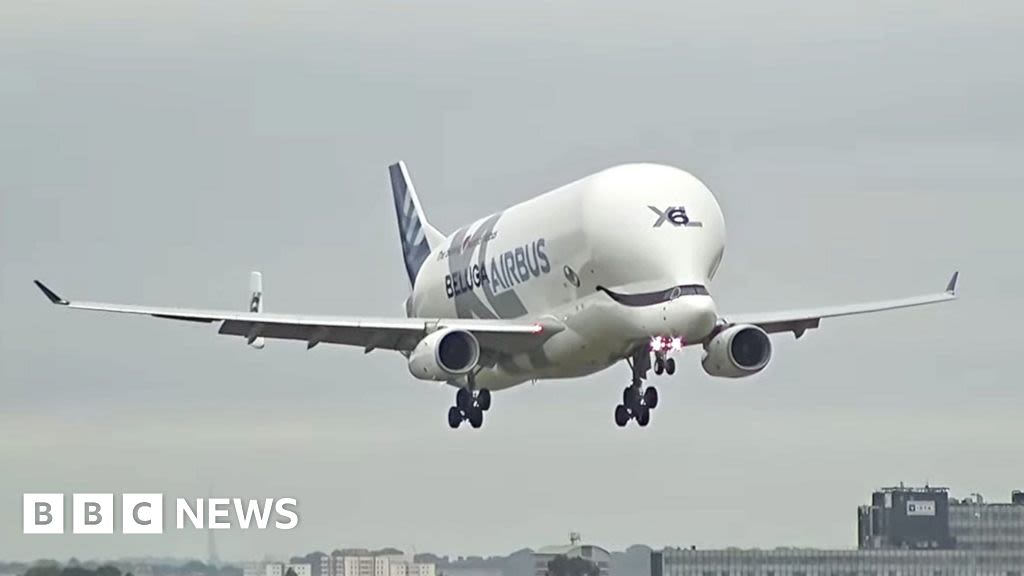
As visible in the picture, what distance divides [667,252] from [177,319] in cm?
1560

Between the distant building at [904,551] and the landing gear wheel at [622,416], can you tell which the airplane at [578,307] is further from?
the distant building at [904,551]

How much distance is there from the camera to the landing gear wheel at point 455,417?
100m

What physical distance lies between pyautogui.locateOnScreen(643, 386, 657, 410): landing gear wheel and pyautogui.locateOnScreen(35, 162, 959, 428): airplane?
3 cm

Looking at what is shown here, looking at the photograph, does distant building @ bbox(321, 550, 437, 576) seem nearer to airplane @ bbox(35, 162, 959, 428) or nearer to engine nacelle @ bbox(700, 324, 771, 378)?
airplane @ bbox(35, 162, 959, 428)

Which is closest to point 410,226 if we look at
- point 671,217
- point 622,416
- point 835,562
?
point 835,562

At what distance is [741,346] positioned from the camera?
9181 centimetres

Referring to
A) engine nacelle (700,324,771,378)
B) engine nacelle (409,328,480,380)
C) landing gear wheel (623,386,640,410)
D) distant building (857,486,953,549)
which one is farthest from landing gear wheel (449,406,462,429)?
distant building (857,486,953,549)

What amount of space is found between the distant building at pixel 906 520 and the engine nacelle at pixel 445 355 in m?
29.2

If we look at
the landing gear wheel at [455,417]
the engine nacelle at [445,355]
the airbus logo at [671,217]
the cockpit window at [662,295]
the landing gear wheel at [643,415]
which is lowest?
the landing gear wheel at [643,415]

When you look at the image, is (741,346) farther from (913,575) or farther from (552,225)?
(913,575)

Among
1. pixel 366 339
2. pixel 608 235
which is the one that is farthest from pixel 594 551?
pixel 608 235

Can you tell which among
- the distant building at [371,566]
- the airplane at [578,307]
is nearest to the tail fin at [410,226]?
the airplane at [578,307]

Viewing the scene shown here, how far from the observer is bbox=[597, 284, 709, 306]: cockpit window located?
287ft

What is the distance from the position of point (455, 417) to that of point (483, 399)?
1.00 m
